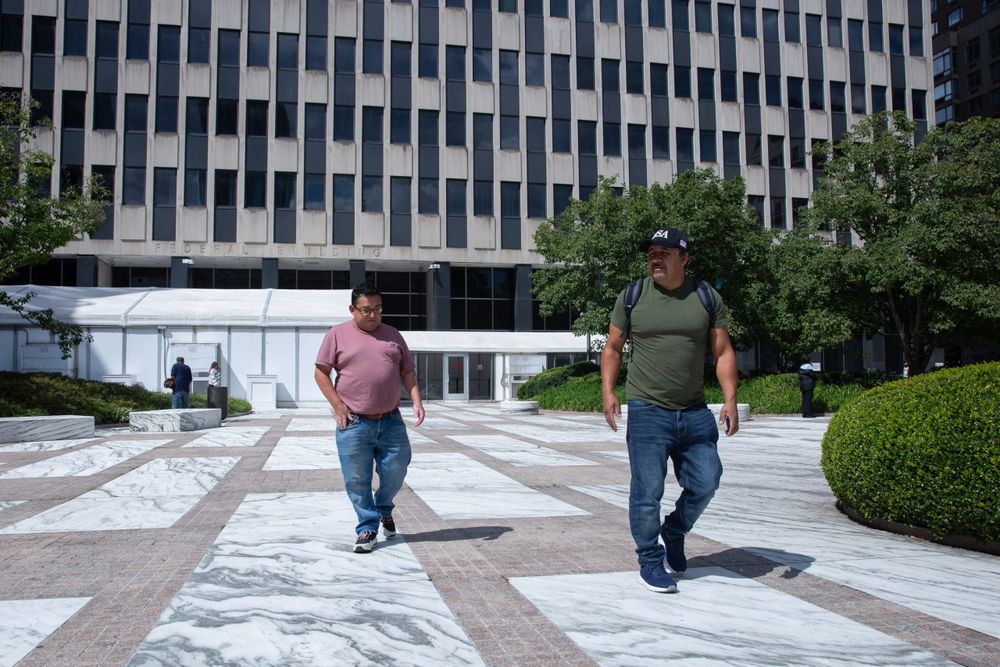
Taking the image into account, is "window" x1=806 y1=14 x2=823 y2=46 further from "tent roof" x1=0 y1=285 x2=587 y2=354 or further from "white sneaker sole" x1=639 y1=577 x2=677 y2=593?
"white sneaker sole" x1=639 y1=577 x2=677 y2=593

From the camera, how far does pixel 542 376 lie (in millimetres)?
31266

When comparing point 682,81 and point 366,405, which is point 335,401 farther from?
point 682,81

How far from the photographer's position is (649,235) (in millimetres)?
24141

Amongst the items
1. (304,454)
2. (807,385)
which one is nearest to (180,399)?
(304,454)

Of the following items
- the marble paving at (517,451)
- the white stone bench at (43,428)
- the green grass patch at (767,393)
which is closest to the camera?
the marble paving at (517,451)

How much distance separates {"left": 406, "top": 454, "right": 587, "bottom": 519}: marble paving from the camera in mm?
6285

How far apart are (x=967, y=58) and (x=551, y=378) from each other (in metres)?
57.7

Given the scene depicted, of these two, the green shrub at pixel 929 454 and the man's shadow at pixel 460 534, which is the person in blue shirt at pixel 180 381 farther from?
the green shrub at pixel 929 454

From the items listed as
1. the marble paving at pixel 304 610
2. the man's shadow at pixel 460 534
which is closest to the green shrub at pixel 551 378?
the man's shadow at pixel 460 534

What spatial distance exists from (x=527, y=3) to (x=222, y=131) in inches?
632

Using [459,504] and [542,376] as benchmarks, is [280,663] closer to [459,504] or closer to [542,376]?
[459,504]

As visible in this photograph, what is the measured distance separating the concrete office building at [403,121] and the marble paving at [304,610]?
3305 centimetres

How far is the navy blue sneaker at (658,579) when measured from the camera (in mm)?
3902

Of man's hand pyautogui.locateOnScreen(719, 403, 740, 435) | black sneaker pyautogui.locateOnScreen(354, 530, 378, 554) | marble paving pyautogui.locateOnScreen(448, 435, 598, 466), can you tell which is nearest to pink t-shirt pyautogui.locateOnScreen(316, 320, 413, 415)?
black sneaker pyautogui.locateOnScreen(354, 530, 378, 554)
